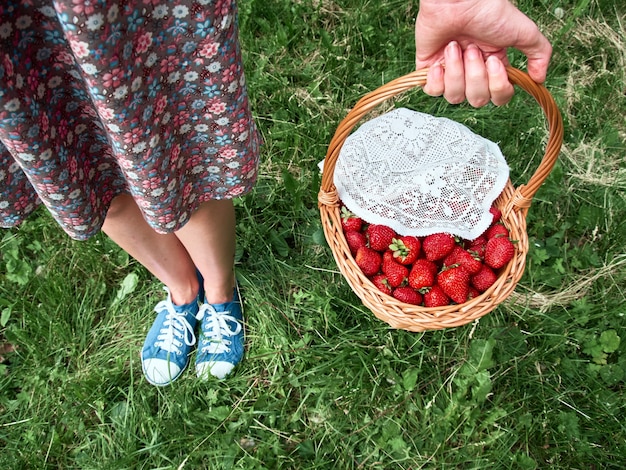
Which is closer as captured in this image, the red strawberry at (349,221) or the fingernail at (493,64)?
the fingernail at (493,64)

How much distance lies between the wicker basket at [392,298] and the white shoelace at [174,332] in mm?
530

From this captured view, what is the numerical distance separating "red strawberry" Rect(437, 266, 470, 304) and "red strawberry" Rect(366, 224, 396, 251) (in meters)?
0.19

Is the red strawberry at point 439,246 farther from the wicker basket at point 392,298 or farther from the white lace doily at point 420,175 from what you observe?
the wicker basket at point 392,298

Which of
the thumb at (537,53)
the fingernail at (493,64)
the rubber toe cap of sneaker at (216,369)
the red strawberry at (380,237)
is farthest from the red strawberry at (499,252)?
the rubber toe cap of sneaker at (216,369)

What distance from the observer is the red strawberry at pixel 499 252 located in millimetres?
1391

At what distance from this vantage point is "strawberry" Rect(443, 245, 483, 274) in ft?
4.73

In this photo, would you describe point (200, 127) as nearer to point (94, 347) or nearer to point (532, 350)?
point (94, 347)

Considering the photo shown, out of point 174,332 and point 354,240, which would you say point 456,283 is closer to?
point 354,240

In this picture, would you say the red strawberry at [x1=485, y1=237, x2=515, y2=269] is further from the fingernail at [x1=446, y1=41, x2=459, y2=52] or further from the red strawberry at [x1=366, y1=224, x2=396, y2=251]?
the fingernail at [x1=446, y1=41, x2=459, y2=52]

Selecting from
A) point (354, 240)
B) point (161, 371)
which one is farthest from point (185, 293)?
point (354, 240)

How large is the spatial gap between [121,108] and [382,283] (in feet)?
2.97

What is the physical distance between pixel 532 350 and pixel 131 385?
1176 mm

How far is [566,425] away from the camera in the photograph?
1423mm

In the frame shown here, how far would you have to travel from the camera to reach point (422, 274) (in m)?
1.45
